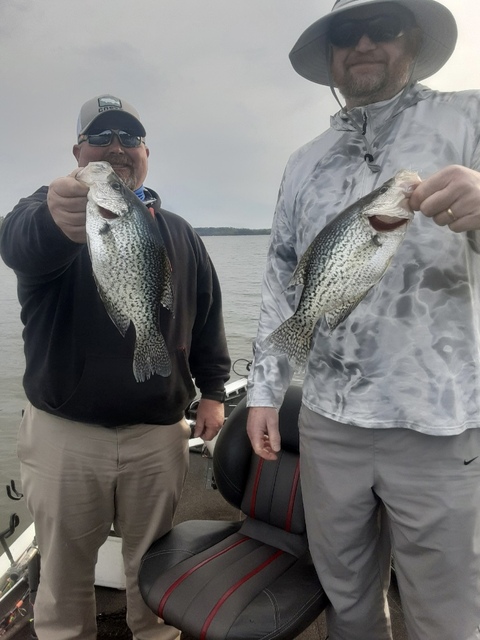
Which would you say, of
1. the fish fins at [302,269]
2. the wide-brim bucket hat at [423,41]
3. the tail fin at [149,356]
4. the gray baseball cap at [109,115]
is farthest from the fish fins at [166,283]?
the wide-brim bucket hat at [423,41]

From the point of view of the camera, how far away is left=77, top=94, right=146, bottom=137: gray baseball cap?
236 centimetres

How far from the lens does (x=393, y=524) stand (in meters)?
1.80

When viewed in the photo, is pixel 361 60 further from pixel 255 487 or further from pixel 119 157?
pixel 255 487

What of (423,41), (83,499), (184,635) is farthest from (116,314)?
(184,635)

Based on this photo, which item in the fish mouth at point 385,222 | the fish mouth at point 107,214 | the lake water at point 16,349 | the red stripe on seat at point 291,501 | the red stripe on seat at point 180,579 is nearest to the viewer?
the fish mouth at point 385,222

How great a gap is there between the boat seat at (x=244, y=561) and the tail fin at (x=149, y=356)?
88cm

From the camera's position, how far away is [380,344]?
1775 mm

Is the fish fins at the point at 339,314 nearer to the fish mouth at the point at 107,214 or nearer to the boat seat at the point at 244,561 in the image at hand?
the fish mouth at the point at 107,214

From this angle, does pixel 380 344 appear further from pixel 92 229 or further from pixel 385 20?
pixel 385 20

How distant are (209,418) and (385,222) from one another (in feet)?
5.57

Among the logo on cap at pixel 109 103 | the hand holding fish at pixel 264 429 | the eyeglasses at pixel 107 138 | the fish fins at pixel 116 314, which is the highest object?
the logo on cap at pixel 109 103

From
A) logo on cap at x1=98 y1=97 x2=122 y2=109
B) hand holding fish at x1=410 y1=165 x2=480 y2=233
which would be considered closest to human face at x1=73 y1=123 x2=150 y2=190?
logo on cap at x1=98 y1=97 x2=122 y2=109

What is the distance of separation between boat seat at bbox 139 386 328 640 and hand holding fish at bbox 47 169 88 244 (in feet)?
4.58

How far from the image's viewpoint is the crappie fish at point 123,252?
1.57 metres
